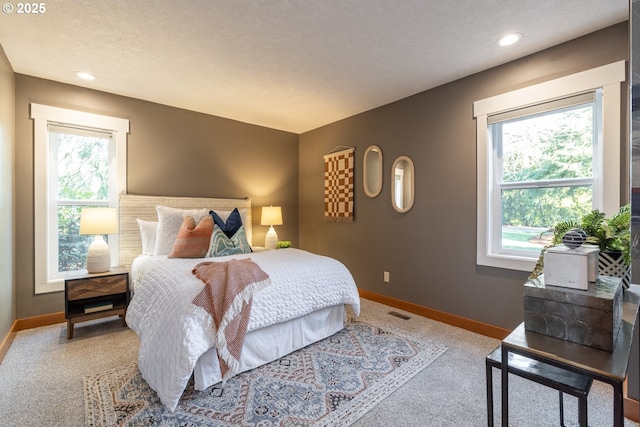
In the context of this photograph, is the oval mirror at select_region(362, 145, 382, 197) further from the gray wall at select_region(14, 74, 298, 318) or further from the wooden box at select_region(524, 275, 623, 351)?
the wooden box at select_region(524, 275, 623, 351)

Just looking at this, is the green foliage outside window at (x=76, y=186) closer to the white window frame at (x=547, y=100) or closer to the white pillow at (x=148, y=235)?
the white pillow at (x=148, y=235)

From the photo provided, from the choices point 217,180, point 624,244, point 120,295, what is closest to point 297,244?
point 217,180

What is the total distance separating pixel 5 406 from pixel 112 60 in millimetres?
2602

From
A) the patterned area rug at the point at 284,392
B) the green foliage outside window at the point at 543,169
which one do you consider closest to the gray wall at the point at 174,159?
the patterned area rug at the point at 284,392

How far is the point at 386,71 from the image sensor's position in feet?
9.06

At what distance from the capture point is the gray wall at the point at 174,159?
2.85 m

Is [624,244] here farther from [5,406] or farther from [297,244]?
[297,244]

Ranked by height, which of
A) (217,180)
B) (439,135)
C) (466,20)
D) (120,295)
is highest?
(466,20)

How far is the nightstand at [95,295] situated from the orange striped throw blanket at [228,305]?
4.37 feet

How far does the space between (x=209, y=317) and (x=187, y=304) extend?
155 mm

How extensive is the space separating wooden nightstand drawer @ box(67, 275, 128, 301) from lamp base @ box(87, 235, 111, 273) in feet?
0.47

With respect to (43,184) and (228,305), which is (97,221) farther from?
(228,305)

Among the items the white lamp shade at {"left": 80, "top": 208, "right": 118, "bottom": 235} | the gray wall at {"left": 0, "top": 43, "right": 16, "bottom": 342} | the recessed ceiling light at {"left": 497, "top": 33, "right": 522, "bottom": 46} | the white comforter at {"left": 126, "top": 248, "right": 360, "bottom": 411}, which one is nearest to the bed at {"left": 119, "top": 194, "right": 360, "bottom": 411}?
the white comforter at {"left": 126, "top": 248, "right": 360, "bottom": 411}

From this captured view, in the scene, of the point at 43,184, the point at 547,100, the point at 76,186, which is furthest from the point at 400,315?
the point at 43,184
